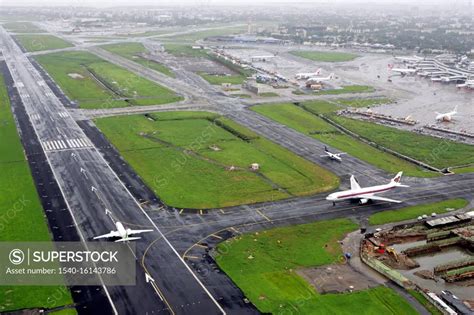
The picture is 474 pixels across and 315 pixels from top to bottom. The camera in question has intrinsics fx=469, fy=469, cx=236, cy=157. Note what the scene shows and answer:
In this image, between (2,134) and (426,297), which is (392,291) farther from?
(2,134)

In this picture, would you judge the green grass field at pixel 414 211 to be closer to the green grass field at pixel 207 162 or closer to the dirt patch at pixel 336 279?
the green grass field at pixel 207 162

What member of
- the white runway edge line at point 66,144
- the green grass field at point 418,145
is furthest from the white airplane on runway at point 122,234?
the green grass field at point 418,145

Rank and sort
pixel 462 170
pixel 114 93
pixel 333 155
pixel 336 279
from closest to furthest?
pixel 336 279 < pixel 462 170 < pixel 333 155 < pixel 114 93

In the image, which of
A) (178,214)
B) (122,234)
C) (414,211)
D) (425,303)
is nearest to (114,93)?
(178,214)

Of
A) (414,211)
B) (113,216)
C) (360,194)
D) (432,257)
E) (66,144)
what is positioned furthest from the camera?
(66,144)

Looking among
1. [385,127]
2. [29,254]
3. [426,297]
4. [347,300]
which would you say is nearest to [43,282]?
[29,254]

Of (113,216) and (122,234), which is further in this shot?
(113,216)

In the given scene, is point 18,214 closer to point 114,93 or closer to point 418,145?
point 418,145

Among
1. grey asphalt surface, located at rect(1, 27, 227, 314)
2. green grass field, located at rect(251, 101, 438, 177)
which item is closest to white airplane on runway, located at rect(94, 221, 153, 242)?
grey asphalt surface, located at rect(1, 27, 227, 314)
